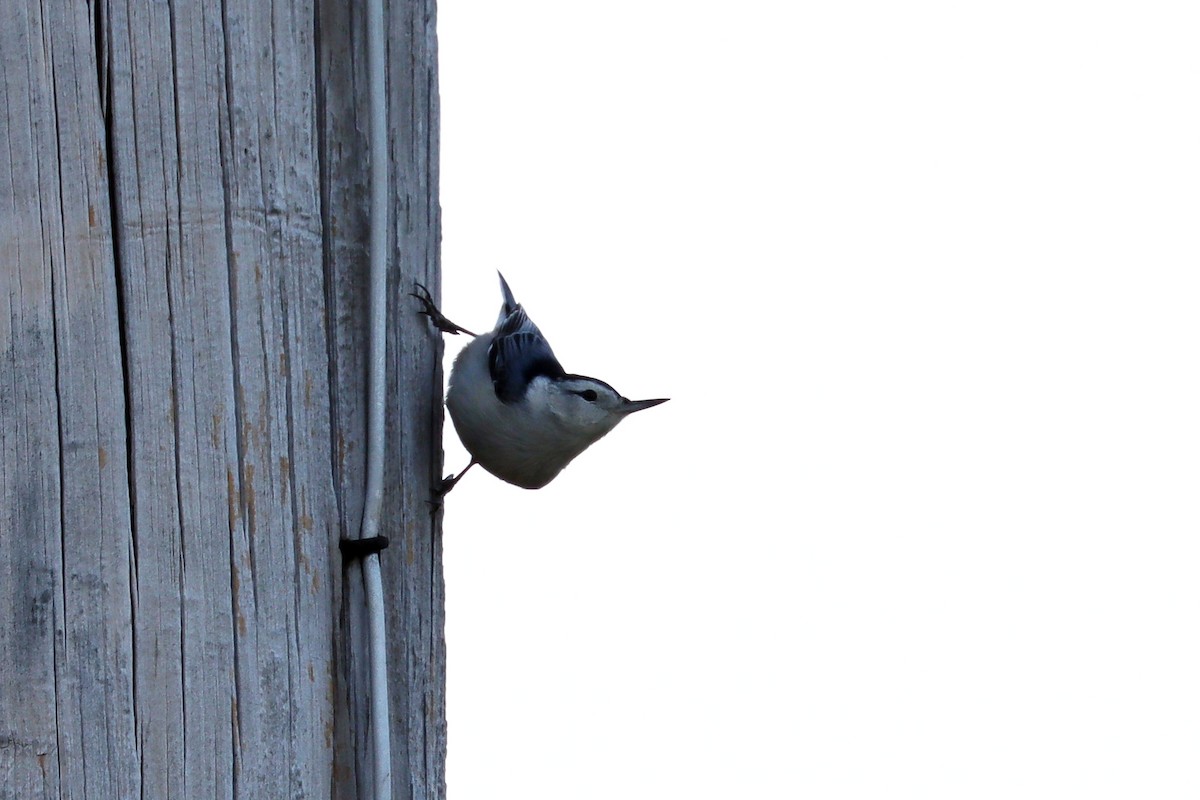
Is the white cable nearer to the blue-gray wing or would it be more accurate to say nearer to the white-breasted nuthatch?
the white-breasted nuthatch

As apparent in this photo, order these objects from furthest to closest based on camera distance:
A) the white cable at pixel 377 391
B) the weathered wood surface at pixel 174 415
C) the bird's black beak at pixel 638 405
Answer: the bird's black beak at pixel 638 405
the white cable at pixel 377 391
the weathered wood surface at pixel 174 415

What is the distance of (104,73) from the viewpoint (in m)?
1.67

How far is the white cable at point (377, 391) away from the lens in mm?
1851

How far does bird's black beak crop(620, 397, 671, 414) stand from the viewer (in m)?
3.23

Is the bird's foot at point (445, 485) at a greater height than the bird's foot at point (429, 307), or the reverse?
the bird's foot at point (429, 307)

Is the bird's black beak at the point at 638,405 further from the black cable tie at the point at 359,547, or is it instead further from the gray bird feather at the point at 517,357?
the black cable tie at the point at 359,547

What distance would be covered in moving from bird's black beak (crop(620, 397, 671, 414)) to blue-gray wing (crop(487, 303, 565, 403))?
0.17 meters

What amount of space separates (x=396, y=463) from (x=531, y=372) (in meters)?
1.14

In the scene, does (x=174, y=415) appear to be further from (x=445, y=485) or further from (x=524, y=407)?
(x=524, y=407)

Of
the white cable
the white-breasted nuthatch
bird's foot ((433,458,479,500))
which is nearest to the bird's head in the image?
the white-breasted nuthatch

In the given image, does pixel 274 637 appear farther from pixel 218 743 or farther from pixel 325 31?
pixel 325 31

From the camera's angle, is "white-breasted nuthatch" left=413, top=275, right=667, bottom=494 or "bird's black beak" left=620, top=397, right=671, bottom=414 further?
"bird's black beak" left=620, top=397, right=671, bottom=414

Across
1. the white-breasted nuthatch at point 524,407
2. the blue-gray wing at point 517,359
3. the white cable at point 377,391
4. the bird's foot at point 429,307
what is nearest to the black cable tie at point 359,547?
the white cable at point 377,391

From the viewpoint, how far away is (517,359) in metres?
3.16
